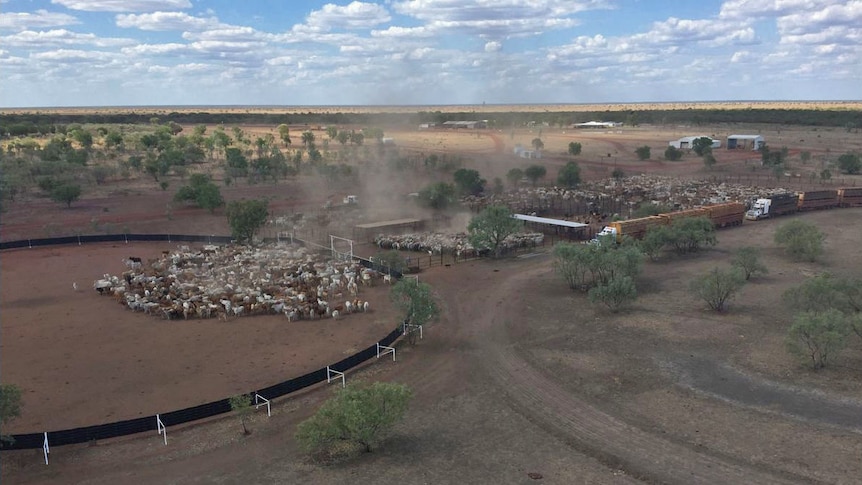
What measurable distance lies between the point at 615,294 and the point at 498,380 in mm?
9968

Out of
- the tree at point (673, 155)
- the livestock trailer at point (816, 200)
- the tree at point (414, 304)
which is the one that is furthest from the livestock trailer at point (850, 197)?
the tree at point (414, 304)

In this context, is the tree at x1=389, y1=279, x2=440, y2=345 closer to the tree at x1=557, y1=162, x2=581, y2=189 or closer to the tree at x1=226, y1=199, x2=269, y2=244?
the tree at x1=226, y1=199, x2=269, y2=244

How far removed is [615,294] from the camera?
3006 cm

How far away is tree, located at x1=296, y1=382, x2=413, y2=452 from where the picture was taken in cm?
1722

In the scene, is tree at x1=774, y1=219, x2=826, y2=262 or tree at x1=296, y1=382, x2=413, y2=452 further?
tree at x1=774, y1=219, x2=826, y2=262

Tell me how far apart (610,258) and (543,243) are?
45.0 feet

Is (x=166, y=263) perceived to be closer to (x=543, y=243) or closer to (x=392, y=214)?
(x=392, y=214)

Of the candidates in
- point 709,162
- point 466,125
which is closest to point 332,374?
point 709,162

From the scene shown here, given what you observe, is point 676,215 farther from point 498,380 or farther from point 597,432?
point 597,432

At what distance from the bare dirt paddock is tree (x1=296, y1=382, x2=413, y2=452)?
20.6 ft

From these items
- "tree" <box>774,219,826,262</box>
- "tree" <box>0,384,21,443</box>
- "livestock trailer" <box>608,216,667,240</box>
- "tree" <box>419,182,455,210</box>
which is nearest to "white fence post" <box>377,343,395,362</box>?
"tree" <box>0,384,21,443</box>

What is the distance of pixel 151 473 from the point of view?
17.2m

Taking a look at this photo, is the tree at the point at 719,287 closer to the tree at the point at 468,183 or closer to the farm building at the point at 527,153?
the tree at the point at 468,183

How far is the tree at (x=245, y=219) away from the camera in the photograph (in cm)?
4419
